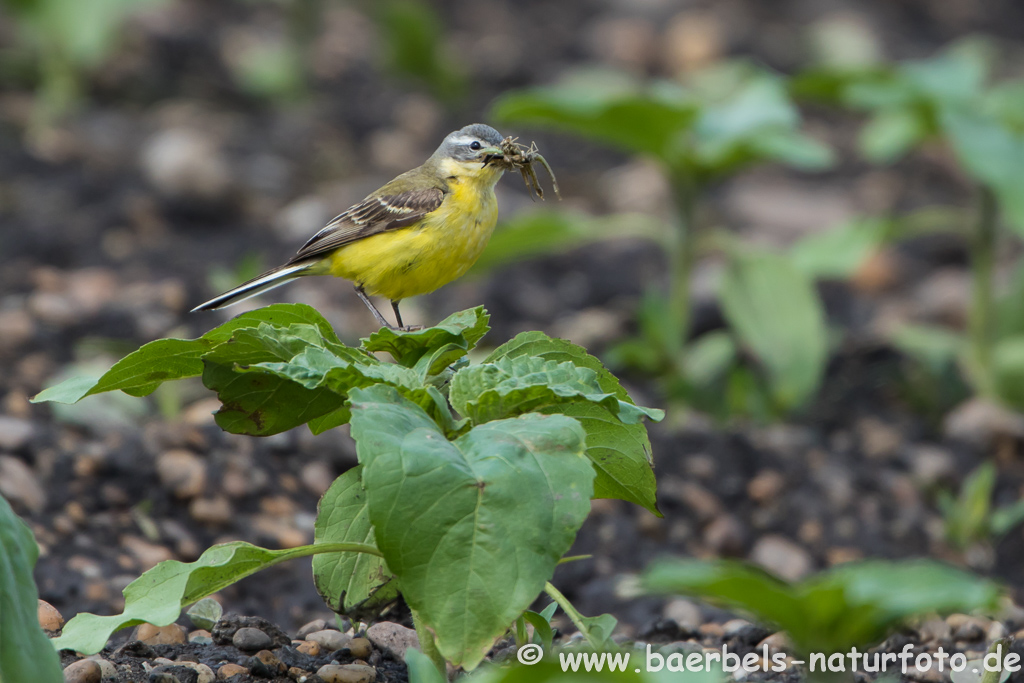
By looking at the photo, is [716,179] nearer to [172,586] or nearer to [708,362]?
[708,362]

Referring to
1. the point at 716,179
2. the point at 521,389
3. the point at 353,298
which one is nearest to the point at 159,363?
the point at 521,389

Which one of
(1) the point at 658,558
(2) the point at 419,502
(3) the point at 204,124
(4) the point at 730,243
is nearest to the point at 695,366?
(4) the point at 730,243

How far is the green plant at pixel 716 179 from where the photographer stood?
5.64 meters

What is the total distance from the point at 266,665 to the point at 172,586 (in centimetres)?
53

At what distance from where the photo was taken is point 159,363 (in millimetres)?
2699

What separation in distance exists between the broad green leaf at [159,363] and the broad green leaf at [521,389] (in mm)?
439

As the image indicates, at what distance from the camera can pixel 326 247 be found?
440 cm

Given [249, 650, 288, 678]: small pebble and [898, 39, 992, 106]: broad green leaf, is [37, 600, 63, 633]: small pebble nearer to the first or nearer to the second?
[249, 650, 288, 678]: small pebble

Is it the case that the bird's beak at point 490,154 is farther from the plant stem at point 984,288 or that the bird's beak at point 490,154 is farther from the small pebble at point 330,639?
the plant stem at point 984,288

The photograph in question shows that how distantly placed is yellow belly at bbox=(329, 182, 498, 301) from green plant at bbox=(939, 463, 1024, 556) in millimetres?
2455

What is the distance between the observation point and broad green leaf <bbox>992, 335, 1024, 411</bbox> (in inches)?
236

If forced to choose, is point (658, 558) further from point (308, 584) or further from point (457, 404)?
point (457, 404)

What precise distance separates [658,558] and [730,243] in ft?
7.17

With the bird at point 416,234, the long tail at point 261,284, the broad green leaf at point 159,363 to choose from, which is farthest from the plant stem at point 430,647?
the long tail at point 261,284
